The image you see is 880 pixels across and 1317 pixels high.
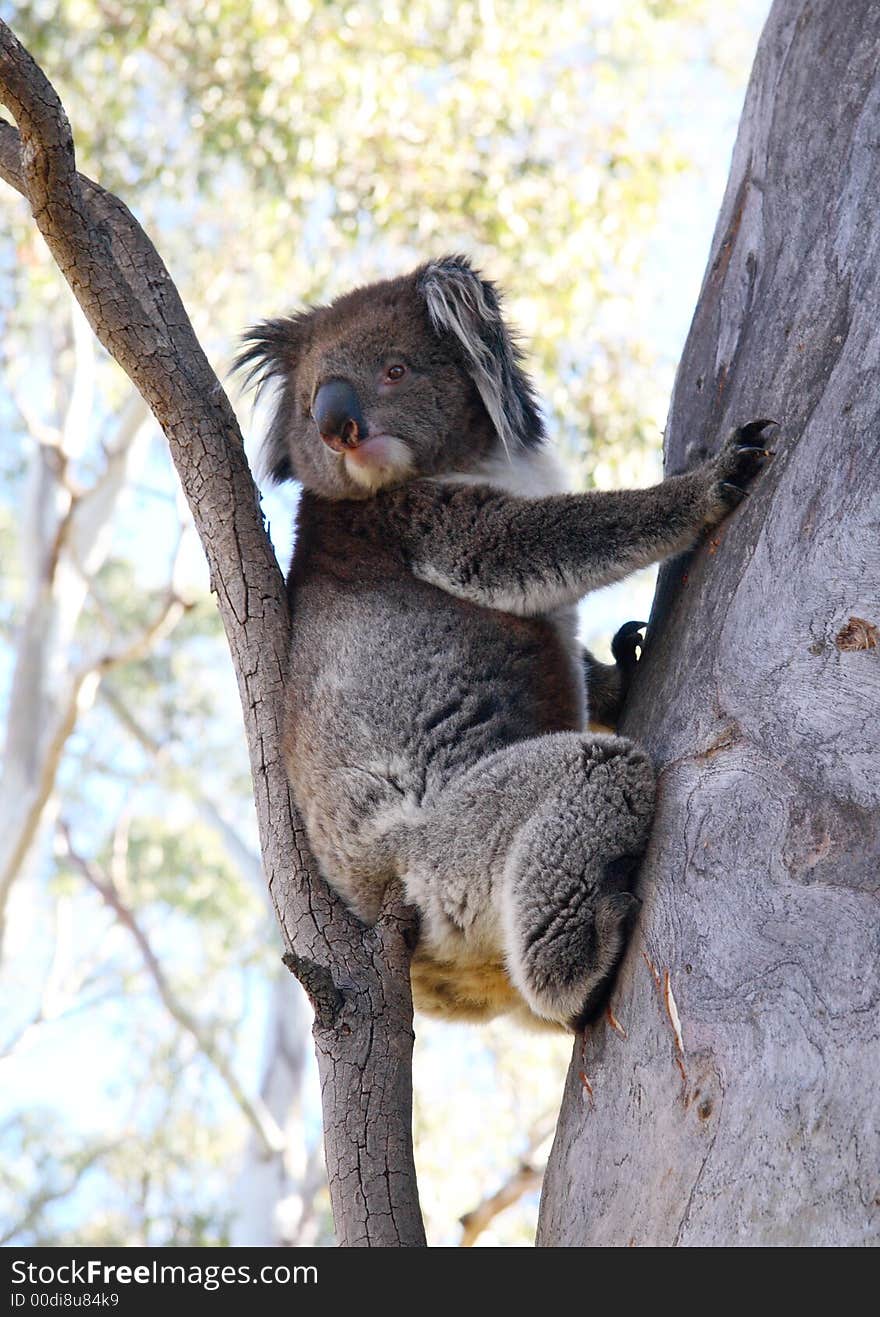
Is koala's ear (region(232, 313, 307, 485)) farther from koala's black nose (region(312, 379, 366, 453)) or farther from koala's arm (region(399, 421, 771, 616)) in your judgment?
koala's arm (region(399, 421, 771, 616))

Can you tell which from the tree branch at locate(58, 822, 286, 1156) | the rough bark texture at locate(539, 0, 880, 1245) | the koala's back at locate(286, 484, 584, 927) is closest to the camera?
the rough bark texture at locate(539, 0, 880, 1245)

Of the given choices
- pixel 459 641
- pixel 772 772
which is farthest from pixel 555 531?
pixel 772 772

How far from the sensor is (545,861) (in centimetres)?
260

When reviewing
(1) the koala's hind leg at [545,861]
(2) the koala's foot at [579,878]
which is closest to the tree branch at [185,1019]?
(1) the koala's hind leg at [545,861]

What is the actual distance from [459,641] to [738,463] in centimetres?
81

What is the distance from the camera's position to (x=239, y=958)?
45.9 feet

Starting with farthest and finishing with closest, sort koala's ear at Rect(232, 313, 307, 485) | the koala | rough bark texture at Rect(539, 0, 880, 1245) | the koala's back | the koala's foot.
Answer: koala's ear at Rect(232, 313, 307, 485) → the koala's back → the koala → the koala's foot → rough bark texture at Rect(539, 0, 880, 1245)

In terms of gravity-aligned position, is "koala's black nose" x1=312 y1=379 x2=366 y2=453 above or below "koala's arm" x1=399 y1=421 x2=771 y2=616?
above

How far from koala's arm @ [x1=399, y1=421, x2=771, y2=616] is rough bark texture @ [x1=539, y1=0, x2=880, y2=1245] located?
0.07m

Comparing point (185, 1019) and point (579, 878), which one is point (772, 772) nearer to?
point (579, 878)

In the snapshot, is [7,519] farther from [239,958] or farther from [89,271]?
[89,271]

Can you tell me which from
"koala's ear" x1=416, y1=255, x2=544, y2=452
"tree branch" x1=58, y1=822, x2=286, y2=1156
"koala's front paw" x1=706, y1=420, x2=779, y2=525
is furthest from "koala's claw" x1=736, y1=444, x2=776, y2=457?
"tree branch" x1=58, y1=822, x2=286, y2=1156

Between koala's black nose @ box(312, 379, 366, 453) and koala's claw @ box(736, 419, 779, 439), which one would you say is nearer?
koala's claw @ box(736, 419, 779, 439)

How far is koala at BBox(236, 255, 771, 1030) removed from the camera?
2578 millimetres
